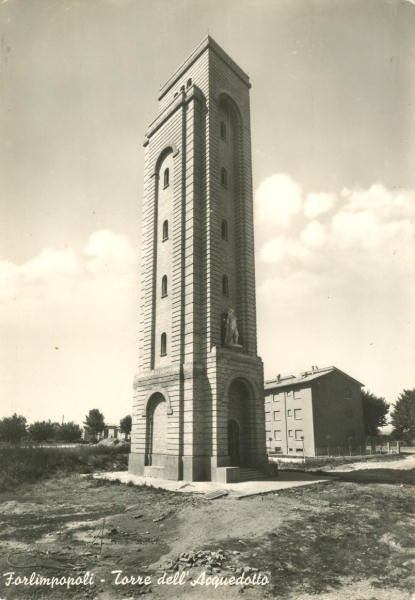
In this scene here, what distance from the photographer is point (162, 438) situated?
74.6ft

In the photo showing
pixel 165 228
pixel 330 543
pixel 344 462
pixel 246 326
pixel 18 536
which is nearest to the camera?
pixel 330 543

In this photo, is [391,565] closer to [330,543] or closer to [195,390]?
[330,543]

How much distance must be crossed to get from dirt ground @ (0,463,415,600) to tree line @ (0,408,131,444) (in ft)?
128

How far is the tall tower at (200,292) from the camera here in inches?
838

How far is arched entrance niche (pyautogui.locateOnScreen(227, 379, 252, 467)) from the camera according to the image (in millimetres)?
22952

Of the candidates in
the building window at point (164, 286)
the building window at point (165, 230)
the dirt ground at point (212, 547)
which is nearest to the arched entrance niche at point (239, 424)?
the building window at point (164, 286)

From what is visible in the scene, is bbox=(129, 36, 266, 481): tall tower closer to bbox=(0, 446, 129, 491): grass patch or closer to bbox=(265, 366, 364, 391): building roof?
bbox=(0, 446, 129, 491): grass patch

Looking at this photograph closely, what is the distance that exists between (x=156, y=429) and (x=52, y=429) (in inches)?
1987

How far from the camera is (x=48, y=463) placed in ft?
85.1

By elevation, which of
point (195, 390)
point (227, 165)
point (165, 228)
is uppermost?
point (227, 165)

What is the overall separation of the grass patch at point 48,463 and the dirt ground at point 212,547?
7.25 meters

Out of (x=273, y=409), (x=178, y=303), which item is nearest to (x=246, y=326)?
(x=178, y=303)

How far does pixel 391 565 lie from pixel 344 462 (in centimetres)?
3025

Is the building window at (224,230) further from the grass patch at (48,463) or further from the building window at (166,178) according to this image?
the grass patch at (48,463)
